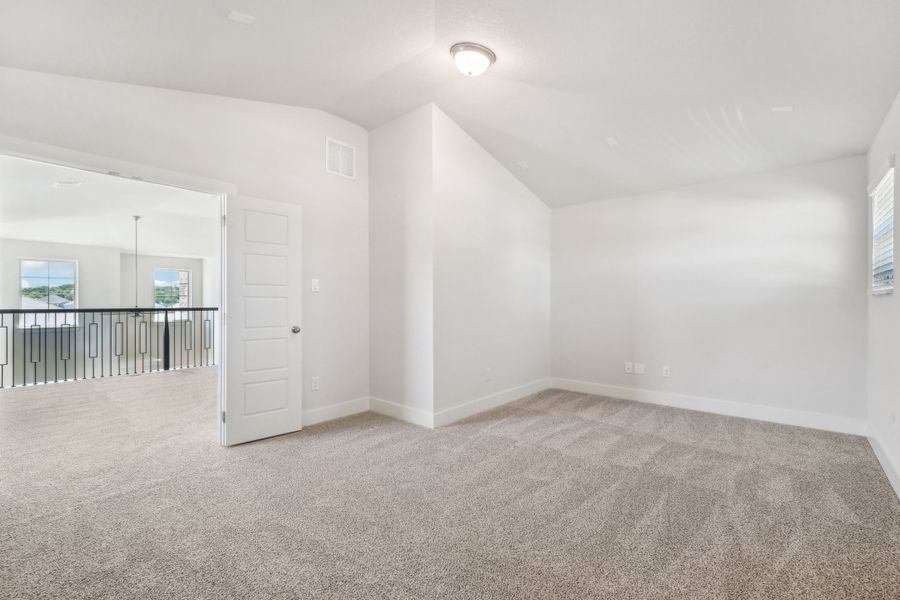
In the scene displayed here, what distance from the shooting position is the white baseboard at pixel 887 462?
263 centimetres

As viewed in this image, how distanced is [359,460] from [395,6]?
3105mm

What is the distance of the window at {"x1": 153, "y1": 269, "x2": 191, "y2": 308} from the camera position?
412 inches

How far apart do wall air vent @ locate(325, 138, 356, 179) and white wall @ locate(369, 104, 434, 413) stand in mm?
229

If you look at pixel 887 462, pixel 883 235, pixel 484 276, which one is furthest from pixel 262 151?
pixel 887 462

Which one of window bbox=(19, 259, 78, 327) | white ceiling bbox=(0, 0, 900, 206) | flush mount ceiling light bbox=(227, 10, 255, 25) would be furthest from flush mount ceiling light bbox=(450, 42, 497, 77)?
window bbox=(19, 259, 78, 327)

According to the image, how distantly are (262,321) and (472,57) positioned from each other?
2703mm

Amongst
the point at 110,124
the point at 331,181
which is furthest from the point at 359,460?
the point at 110,124

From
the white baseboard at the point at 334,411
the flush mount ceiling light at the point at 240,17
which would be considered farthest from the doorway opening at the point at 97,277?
the flush mount ceiling light at the point at 240,17

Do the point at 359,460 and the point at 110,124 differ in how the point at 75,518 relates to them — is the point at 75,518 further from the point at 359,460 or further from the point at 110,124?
the point at 110,124

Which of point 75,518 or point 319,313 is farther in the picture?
point 319,313

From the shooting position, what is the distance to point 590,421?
13.7 feet

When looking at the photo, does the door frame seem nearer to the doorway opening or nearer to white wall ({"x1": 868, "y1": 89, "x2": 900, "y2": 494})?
the doorway opening

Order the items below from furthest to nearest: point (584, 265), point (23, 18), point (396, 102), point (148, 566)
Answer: point (584, 265) < point (396, 102) < point (23, 18) < point (148, 566)

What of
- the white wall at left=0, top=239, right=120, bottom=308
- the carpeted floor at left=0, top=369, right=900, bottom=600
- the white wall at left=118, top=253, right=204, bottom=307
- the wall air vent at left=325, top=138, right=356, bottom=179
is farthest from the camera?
the white wall at left=118, top=253, right=204, bottom=307
